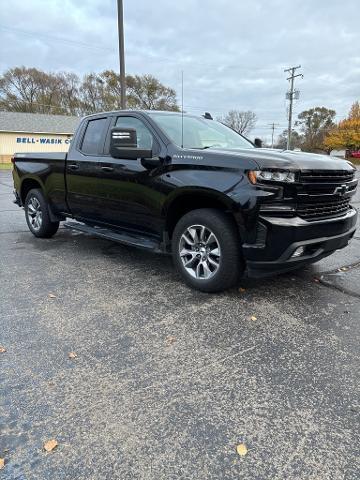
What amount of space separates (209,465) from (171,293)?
2361 millimetres

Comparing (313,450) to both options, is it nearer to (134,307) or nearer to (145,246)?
(134,307)

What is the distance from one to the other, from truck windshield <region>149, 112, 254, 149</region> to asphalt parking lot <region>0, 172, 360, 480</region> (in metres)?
1.65

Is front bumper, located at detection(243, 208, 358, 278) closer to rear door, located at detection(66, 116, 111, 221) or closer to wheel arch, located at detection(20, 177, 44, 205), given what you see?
rear door, located at detection(66, 116, 111, 221)

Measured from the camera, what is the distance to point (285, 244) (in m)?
3.57

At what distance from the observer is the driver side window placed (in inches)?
182

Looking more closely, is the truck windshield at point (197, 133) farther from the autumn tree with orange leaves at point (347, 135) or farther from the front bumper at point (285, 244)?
the autumn tree with orange leaves at point (347, 135)

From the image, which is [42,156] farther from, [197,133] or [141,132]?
[197,133]

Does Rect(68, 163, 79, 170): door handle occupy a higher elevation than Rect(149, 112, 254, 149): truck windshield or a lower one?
lower

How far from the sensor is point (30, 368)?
2852 mm

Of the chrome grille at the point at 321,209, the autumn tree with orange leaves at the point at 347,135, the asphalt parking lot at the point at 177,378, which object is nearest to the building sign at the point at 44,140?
the asphalt parking lot at the point at 177,378

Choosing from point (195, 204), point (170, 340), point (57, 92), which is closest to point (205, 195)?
point (195, 204)

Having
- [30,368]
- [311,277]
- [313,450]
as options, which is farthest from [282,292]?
[30,368]

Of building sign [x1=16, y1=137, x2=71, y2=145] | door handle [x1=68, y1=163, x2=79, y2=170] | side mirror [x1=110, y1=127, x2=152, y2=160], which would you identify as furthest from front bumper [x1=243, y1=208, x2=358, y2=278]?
building sign [x1=16, y1=137, x2=71, y2=145]

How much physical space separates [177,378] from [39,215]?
15.8ft
